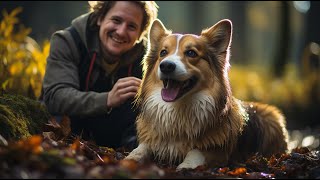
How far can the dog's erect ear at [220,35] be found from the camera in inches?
163

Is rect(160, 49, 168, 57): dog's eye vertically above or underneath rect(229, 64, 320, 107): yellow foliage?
above

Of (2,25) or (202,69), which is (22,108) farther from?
(2,25)

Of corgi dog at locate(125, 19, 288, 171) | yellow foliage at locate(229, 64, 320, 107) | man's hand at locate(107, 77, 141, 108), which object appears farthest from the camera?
yellow foliage at locate(229, 64, 320, 107)

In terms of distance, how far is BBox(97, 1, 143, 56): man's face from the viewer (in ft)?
16.8

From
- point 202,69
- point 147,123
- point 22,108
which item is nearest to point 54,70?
point 22,108

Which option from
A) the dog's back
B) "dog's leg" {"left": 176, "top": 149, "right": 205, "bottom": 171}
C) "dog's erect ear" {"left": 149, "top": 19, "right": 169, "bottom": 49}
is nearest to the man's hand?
"dog's erect ear" {"left": 149, "top": 19, "right": 169, "bottom": 49}

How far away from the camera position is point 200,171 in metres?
3.15

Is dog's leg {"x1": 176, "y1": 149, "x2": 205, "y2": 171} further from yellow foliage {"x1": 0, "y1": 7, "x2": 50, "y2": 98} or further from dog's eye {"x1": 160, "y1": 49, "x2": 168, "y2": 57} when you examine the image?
yellow foliage {"x1": 0, "y1": 7, "x2": 50, "y2": 98}

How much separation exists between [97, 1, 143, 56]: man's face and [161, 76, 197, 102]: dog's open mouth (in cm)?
130

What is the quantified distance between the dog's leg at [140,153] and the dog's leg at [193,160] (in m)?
0.34

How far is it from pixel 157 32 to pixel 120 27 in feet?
2.76

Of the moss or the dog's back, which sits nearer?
the moss

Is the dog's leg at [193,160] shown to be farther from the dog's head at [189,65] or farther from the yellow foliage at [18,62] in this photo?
the yellow foliage at [18,62]

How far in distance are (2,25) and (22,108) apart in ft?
8.51
